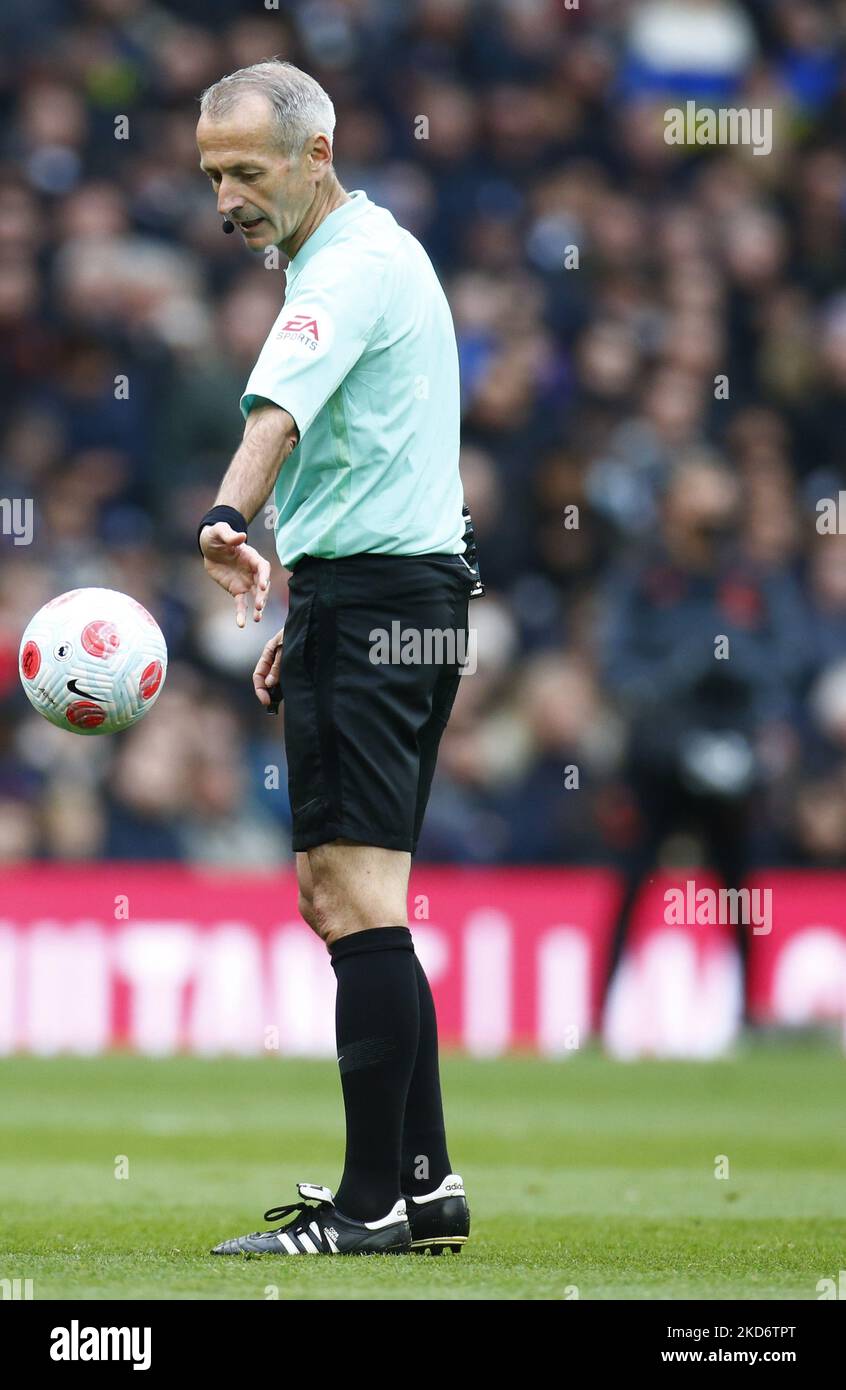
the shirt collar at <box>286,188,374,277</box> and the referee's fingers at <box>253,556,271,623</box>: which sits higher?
the shirt collar at <box>286,188,374,277</box>

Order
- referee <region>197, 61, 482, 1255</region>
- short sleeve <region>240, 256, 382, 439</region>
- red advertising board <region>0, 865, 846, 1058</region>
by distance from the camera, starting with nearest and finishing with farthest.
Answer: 1. short sleeve <region>240, 256, 382, 439</region>
2. referee <region>197, 61, 482, 1255</region>
3. red advertising board <region>0, 865, 846, 1058</region>

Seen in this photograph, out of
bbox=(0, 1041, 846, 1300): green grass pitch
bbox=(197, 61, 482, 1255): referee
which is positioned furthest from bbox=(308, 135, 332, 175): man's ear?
bbox=(0, 1041, 846, 1300): green grass pitch

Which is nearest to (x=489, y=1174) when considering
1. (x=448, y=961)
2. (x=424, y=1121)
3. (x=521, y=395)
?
(x=424, y=1121)

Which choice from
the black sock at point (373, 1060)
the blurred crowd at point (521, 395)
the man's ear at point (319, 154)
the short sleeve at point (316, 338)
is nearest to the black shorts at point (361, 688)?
the black sock at point (373, 1060)

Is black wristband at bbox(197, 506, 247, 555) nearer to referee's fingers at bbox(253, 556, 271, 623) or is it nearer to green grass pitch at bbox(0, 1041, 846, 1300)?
referee's fingers at bbox(253, 556, 271, 623)

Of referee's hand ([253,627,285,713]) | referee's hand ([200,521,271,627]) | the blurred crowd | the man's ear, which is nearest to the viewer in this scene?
referee's hand ([200,521,271,627])

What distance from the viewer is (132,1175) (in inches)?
255

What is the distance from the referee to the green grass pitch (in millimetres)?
255

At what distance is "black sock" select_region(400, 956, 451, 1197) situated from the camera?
4984mm

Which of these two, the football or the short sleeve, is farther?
the football

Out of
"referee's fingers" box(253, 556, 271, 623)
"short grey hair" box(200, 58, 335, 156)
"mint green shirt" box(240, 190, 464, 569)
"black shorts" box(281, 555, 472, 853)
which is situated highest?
"short grey hair" box(200, 58, 335, 156)

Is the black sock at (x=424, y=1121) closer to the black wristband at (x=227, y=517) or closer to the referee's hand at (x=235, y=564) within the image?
the referee's hand at (x=235, y=564)

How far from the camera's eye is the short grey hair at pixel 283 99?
15.6ft

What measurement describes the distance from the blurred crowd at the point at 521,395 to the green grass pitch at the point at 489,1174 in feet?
5.30
